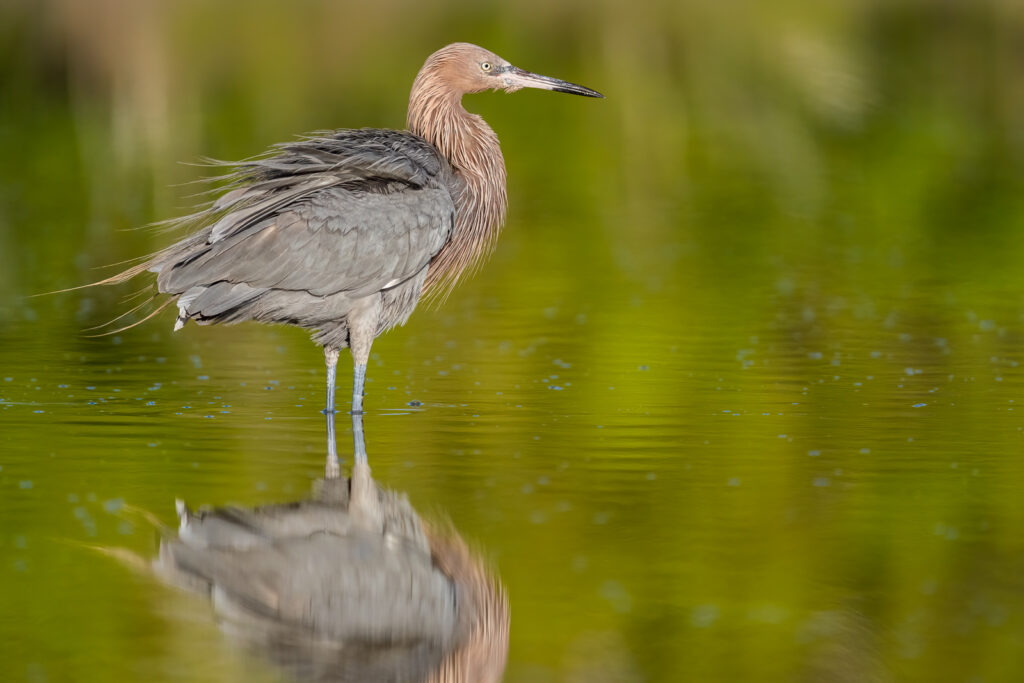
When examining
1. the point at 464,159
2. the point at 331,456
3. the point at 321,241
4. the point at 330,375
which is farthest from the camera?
the point at 464,159

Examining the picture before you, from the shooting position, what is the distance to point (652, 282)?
16.3m

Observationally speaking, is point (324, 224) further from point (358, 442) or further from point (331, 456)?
point (331, 456)

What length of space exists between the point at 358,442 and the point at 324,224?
4.42ft

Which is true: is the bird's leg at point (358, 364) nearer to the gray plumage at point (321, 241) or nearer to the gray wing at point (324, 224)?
the gray plumage at point (321, 241)

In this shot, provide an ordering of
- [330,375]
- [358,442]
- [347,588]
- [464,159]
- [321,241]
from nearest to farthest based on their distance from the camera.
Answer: [347,588], [358,442], [321,241], [330,375], [464,159]

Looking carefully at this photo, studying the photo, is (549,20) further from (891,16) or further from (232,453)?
(232,453)

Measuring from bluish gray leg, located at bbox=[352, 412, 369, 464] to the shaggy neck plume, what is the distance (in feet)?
4.28

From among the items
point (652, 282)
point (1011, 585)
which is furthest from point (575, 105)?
point (1011, 585)

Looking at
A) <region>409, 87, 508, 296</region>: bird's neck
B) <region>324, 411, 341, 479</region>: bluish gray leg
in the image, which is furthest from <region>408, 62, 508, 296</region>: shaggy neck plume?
<region>324, 411, 341, 479</region>: bluish gray leg

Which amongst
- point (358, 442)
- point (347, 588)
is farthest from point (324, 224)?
point (347, 588)

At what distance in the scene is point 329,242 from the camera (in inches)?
408

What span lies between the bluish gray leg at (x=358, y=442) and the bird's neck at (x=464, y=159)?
1329mm

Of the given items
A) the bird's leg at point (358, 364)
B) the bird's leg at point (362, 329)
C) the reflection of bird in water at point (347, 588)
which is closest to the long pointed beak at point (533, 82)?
the bird's leg at point (362, 329)

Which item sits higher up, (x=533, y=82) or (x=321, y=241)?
(x=533, y=82)
